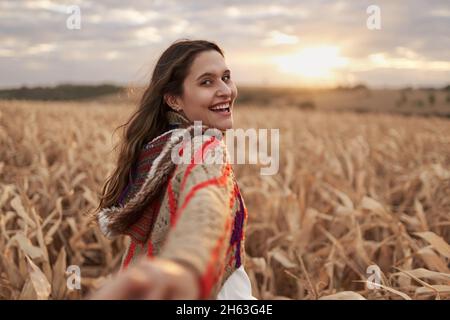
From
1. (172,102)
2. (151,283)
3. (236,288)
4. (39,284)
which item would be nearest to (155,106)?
(172,102)

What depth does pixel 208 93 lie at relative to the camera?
142 centimetres

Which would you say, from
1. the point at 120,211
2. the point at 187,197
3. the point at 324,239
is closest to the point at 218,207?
the point at 187,197

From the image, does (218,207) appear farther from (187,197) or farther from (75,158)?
(75,158)

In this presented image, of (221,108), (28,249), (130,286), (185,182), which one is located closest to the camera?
(130,286)

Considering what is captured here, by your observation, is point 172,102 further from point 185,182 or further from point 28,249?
point 28,249

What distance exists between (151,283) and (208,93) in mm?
853

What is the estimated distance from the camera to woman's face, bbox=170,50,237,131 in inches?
56.0

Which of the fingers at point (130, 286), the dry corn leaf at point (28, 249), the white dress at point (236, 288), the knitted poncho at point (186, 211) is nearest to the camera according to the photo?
the fingers at point (130, 286)

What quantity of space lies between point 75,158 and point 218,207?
14.0ft

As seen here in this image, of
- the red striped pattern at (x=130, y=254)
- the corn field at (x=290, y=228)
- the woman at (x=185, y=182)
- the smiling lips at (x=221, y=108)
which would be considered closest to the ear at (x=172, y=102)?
the woman at (x=185, y=182)

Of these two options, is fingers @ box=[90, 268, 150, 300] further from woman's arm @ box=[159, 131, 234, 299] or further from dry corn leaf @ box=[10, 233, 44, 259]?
dry corn leaf @ box=[10, 233, 44, 259]

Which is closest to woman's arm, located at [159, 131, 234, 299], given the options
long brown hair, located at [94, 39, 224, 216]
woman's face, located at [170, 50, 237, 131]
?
woman's face, located at [170, 50, 237, 131]

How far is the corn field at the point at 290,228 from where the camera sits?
240 cm

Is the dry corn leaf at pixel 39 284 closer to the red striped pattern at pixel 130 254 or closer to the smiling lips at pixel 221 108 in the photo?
the red striped pattern at pixel 130 254
